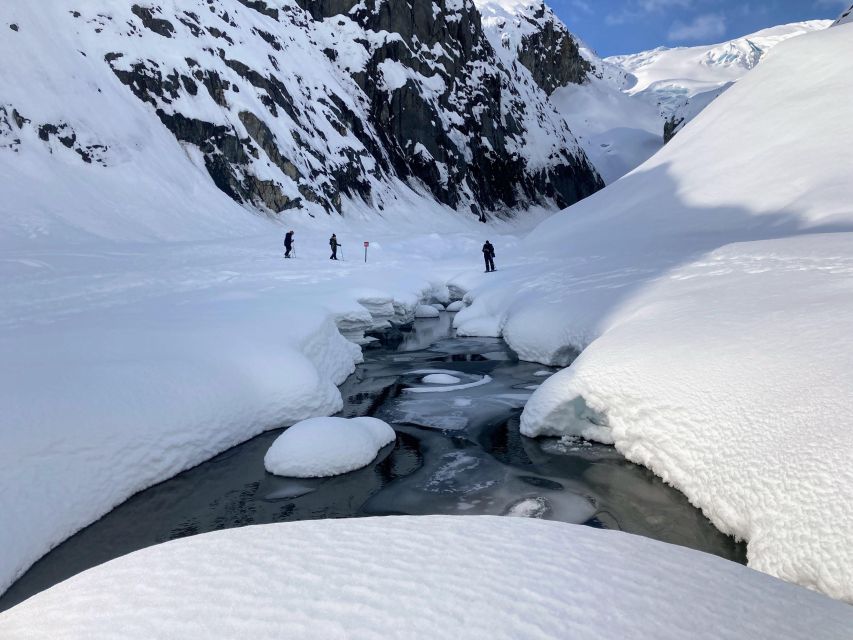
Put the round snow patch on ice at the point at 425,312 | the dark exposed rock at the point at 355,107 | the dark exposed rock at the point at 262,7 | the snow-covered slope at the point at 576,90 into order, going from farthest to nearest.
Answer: the snow-covered slope at the point at 576,90 → the dark exposed rock at the point at 262,7 → the dark exposed rock at the point at 355,107 → the round snow patch on ice at the point at 425,312

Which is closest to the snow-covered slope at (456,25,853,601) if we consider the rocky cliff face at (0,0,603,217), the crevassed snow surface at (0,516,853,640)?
the crevassed snow surface at (0,516,853,640)

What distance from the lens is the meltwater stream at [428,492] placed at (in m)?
4.72

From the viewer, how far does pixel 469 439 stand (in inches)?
284

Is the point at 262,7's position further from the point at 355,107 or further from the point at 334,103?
the point at 355,107

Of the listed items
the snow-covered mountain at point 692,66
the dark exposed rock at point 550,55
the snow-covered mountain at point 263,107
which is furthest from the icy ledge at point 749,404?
the snow-covered mountain at point 692,66

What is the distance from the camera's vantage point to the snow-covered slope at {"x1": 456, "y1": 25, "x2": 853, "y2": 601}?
3824 millimetres

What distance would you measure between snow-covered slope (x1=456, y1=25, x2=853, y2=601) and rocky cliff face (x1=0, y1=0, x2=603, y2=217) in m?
26.7

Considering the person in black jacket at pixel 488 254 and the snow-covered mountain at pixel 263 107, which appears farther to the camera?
the snow-covered mountain at pixel 263 107

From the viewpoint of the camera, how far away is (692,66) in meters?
168

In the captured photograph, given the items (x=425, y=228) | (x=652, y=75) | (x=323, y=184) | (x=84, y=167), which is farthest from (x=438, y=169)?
(x=652, y=75)

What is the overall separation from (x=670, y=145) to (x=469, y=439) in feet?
71.5

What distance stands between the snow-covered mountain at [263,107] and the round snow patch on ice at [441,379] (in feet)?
57.2

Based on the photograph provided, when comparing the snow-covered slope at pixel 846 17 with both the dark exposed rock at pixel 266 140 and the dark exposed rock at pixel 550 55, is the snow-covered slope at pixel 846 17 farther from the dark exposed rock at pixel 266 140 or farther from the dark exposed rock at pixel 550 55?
the dark exposed rock at pixel 550 55

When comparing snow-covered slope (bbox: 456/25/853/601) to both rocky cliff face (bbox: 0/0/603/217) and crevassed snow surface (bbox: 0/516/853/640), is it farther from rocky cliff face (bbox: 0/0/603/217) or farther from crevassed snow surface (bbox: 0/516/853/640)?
rocky cliff face (bbox: 0/0/603/217)
